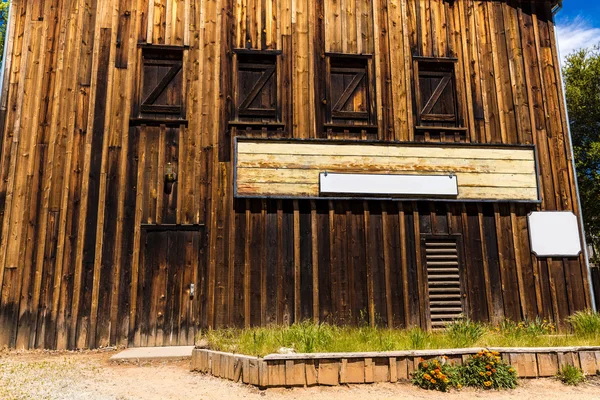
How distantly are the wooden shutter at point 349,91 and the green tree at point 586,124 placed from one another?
15.8 meters

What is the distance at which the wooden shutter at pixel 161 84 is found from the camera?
386 inches

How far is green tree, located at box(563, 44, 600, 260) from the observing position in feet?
71.4

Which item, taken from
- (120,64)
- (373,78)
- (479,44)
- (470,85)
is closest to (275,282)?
(373,78)

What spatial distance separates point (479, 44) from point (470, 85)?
3.67ft

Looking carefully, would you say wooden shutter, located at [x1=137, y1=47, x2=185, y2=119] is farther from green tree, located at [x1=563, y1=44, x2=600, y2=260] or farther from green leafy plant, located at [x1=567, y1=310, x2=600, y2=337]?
green tree, located at [x1=563, y1=44, x2=600, y2=260]

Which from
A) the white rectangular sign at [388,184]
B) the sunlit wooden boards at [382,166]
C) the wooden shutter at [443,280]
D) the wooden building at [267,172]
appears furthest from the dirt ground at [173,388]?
the white rectangular sign at [388,184]

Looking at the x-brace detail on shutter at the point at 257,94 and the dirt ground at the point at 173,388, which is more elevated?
the x-brace detail on shutter at the point at 257,94

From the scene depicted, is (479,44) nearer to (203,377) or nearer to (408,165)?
(408,165)

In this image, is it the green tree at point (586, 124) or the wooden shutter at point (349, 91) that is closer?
the wooden shutter at point (349, 91)


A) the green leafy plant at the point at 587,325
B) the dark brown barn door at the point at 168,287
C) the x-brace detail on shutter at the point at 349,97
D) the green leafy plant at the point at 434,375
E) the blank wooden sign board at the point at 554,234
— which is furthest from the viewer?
the x-brace detail on shutter at the point at 349,97

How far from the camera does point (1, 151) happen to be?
937cm

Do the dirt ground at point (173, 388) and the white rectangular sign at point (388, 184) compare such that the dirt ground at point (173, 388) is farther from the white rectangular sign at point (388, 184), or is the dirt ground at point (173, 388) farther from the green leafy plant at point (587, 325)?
the white rectangular sign at point (388, 184)

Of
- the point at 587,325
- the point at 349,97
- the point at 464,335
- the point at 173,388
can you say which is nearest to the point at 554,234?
the point at 587,325

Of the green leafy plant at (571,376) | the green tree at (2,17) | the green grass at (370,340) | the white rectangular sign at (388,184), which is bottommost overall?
the green leafy plant at (571,376)
